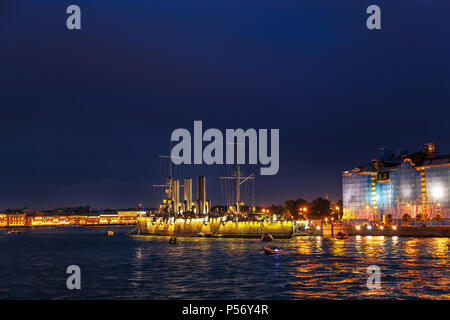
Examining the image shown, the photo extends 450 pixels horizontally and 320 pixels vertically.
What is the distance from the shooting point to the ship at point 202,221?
431 feet

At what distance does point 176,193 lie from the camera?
195 meters

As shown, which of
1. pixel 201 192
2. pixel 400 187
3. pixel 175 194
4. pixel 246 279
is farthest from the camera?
pixel 175 194

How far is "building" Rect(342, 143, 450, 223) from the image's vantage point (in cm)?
14450

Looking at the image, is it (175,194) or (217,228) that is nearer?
(217,228)

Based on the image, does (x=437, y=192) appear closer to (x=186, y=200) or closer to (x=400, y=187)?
(x=400, y=187)

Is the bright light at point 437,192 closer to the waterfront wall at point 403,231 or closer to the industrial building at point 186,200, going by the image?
the waterfront wall at point 403,231

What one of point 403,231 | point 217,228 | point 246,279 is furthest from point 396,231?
point 246,279

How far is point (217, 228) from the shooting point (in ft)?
480

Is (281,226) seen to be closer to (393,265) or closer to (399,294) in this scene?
(393,265)

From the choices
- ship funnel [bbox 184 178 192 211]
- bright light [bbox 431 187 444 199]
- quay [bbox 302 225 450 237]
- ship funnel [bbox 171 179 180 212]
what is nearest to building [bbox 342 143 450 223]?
bright light [bbox 431 187 444 199]

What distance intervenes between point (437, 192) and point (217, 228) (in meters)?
70.4

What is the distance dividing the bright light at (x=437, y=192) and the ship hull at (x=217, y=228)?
52.5 metres

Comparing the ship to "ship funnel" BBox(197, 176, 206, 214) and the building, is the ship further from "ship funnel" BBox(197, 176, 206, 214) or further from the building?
the building
